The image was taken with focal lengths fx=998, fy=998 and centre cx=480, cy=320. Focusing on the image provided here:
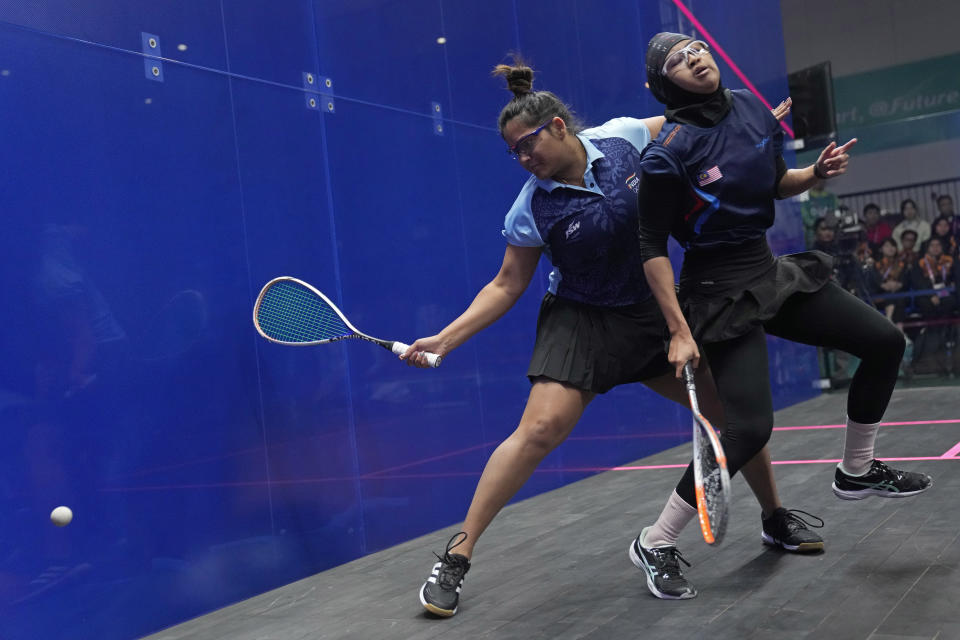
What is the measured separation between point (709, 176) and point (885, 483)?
905 millimetres

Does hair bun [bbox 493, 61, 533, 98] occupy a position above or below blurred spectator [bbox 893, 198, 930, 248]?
above

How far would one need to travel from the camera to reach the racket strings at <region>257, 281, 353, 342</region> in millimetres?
2955

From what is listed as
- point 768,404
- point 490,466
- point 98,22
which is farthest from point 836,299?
point 98,22

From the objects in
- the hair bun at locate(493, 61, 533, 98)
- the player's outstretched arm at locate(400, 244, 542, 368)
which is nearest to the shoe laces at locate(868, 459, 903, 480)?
the player's outstretched arm at locate(400, 244, 542, 368)

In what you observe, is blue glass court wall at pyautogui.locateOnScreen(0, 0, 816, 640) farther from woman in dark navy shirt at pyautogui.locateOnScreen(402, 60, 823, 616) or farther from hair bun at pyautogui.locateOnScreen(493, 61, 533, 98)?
hair bun at pyautogui.locateOnScreen(493, 61, 533, 98)

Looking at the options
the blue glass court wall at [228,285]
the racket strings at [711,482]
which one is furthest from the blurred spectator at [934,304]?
the racket strings at [711,482]

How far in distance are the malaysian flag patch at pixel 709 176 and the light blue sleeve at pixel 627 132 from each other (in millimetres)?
430

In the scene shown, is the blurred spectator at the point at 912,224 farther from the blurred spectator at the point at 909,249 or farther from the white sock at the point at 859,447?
the white sock at the point at 859,447

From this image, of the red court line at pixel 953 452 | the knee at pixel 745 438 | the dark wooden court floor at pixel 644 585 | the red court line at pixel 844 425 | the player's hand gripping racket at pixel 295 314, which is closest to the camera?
the dark wooden court floor at pixel 644 585

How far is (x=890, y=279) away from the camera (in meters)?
7.31

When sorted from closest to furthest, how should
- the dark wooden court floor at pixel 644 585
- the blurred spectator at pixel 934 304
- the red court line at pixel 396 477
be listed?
the dark wooden court floor at pixel 644 585 < the red court line at pixel 396 477 < the blurred spectator at pixel 934 304

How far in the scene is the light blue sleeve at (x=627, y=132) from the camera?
265 cm

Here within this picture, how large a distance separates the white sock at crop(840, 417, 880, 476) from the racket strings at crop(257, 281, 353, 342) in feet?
4.73

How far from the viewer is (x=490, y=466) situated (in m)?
2.57
